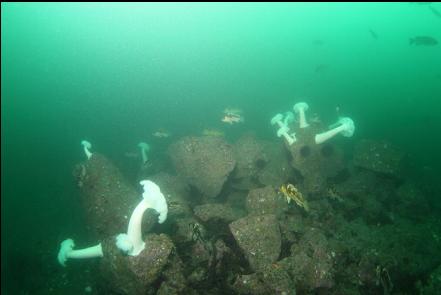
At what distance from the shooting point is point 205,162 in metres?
8.15

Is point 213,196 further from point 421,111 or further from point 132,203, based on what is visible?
point 421,111

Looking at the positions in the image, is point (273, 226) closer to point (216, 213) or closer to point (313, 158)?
point (216, 213)

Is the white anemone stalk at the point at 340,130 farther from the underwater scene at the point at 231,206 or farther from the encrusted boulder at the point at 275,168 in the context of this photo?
the encrusted boulder at the point at 275,168

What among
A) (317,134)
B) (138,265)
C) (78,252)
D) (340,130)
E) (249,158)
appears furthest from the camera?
(249,158)

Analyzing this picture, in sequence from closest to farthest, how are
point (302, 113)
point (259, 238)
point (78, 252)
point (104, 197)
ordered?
point (259, 238), point (78, 252), point (104, 197), point (302, 113)

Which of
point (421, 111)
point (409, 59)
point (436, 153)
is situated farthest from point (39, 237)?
point (409, 59)

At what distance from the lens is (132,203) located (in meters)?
6.59

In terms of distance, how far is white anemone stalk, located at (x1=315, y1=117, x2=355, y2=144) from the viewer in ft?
27.5

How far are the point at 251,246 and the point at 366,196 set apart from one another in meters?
3.87

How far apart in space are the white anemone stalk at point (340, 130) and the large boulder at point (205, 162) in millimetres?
2567

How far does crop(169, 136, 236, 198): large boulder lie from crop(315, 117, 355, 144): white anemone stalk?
2567mm

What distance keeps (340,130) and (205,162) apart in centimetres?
389

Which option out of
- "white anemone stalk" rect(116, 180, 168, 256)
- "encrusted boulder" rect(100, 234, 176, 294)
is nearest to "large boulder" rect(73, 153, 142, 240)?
"encrusted boulder" rect(100, 234, 176, 294)

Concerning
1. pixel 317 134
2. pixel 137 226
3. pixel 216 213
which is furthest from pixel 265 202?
pixel 317 134
